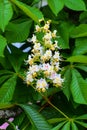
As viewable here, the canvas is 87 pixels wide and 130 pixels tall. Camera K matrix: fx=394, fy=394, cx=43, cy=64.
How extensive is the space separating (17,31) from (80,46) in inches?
7.0

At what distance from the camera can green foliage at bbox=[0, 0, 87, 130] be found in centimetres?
96

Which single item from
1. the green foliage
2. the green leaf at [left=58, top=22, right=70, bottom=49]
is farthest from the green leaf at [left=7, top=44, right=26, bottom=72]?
the green leaf at [left=58, top=22, right=70, bottom=49]

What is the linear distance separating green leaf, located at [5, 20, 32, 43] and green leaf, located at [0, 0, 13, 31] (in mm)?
126

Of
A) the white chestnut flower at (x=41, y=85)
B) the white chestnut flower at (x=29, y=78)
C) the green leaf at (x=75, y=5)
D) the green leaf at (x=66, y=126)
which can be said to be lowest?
the green leaf at (x=66, y=126)

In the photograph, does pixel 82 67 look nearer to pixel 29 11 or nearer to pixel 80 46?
pixel 80 46

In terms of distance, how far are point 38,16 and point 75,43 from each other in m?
0.15

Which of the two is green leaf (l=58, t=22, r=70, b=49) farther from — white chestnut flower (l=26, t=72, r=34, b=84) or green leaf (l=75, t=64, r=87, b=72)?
white chestnut flower (l=26, t=72, r=34, b=84)

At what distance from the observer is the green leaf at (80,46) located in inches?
41.6

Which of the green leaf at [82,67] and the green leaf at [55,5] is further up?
the green leaf at [55,5]

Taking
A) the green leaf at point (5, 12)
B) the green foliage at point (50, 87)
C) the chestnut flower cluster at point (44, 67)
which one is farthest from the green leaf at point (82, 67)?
the green leaf at point (5, 12)

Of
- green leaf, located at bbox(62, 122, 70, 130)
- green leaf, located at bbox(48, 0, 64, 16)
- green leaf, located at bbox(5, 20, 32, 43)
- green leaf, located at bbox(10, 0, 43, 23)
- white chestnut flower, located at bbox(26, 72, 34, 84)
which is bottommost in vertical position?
green leaf, located at bbox(62, 122, 70, 130)

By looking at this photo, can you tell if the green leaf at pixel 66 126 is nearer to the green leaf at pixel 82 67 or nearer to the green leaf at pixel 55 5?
the green leaf at pixel 82 67

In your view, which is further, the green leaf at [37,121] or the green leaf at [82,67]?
the green leaf at [82,67]

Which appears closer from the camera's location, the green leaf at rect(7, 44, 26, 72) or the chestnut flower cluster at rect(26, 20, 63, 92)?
the chestnut flower cluster at rect(26, 20, 63, 92)
